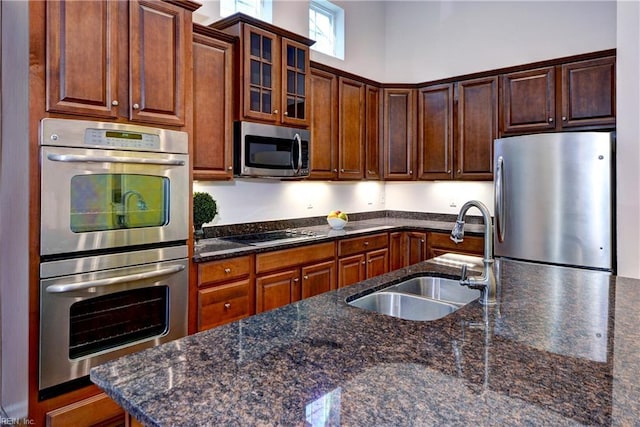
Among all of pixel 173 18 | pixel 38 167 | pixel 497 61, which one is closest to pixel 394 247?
pixel 497 61

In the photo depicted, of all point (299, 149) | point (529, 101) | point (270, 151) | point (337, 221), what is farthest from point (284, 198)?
point (529, 101)

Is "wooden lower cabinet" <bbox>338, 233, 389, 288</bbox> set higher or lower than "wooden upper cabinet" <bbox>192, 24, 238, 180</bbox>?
lower

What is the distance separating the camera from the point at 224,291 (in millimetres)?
2658

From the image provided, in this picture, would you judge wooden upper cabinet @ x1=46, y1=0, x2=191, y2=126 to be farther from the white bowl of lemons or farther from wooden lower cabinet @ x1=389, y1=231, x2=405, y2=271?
wooden lower cabinet @ x1=389, y1=231, x2=405, y2=271

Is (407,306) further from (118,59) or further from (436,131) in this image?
(436,131)

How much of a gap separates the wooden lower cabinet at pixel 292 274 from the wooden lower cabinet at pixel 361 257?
130 millimetres

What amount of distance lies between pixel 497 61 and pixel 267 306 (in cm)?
355

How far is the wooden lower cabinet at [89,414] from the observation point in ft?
6.33

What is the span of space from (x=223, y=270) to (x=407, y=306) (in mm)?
1369

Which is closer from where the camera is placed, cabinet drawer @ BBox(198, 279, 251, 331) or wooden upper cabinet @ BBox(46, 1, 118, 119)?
wooden upper cabinet @ BBox(46, 1, 118, 119)

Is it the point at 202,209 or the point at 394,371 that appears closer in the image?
the point at 394,371

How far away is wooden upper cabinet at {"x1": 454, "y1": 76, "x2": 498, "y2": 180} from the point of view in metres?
3.99

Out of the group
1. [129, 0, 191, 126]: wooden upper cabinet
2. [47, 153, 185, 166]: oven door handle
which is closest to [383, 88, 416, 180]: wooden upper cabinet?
[129, 0, 191, 126]: wooden upper cabinet

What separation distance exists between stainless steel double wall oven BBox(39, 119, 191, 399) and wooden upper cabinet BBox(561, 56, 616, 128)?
323cm
